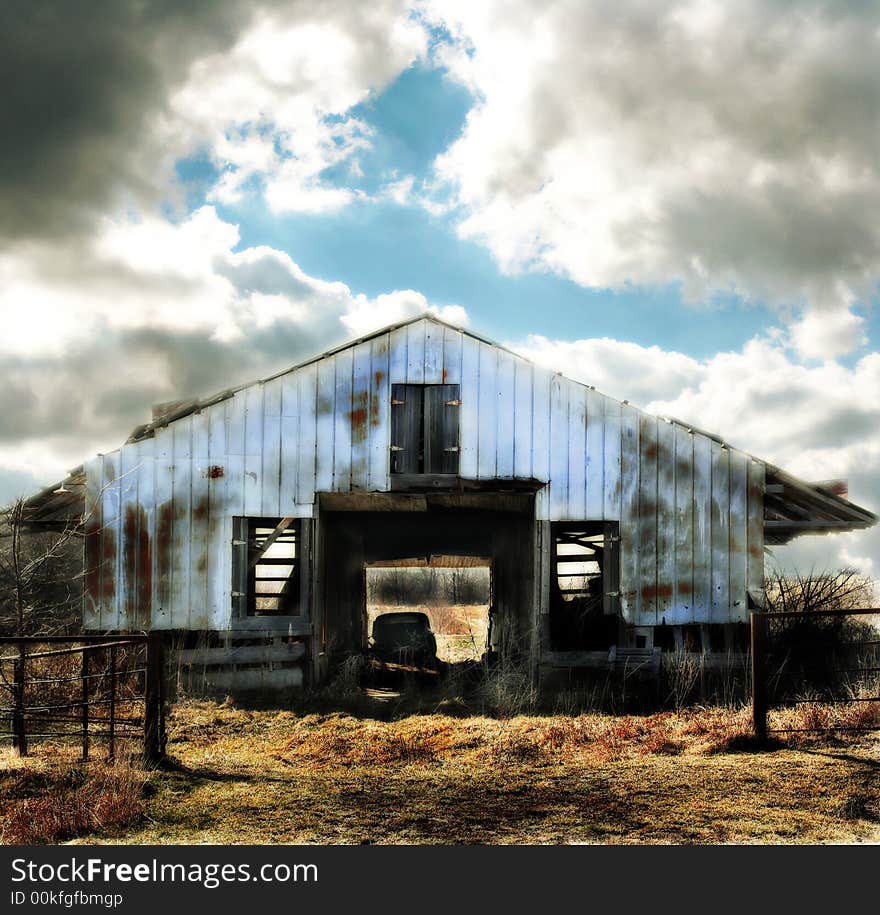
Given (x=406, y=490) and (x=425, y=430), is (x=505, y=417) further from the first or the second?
(x=406, y=490)

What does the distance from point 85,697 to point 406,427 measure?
655cm

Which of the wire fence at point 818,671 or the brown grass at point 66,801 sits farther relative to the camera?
A: the wire fence at point 818,671

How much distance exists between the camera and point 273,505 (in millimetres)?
13031

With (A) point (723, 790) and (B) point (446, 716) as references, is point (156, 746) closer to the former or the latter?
(B) point (446, 716)

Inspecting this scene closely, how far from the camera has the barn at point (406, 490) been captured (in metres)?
12.9

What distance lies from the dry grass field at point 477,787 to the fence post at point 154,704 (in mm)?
224

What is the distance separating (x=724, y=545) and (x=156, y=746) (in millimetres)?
9356

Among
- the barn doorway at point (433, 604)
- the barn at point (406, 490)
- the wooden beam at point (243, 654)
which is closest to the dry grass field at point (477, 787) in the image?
the wooden beam at point (243, 654)

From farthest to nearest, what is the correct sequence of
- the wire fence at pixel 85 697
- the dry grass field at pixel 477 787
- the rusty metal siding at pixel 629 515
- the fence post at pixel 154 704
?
the rusty metal siding at pixel 629 515
the fence post at pixel 154 704
the wire fence at pixel 85 697
the dry grass field at pixel 477 787

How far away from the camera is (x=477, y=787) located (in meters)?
7.32

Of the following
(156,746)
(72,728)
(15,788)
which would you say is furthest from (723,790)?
(72,728)

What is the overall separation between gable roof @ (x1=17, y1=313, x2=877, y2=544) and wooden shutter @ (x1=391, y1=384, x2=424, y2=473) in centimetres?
108

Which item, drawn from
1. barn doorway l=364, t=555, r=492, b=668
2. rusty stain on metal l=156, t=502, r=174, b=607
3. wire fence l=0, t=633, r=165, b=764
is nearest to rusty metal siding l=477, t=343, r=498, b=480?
barn doorway l=364, t=555, r=492, b=668

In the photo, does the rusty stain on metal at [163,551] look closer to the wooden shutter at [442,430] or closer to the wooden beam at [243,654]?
the wooden beam at [243,654]
